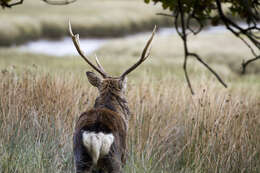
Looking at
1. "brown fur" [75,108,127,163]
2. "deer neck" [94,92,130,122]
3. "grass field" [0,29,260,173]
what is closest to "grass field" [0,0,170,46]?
"grass field" [0,29,260,173]

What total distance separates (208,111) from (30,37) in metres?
16.0

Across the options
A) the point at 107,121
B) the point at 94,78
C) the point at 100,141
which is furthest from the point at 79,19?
the point at 100,141

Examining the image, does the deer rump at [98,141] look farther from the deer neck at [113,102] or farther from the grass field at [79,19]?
the grass field at [79,19]

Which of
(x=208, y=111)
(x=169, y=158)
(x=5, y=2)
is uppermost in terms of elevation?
(x=5, y=2)

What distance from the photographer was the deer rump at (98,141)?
2.71m

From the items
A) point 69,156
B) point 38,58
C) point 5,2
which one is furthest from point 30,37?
point 69,156

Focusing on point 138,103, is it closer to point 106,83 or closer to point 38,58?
point 106,83

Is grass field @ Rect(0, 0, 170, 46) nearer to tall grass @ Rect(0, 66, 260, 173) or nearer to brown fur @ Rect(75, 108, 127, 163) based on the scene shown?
tall grass @ Rect(0, 66, 260, 173)

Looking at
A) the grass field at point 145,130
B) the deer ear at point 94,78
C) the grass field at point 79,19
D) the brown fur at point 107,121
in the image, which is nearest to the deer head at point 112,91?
the deer ear at point 94,78

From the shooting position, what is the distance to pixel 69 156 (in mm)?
3633

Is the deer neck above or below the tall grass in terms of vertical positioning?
above

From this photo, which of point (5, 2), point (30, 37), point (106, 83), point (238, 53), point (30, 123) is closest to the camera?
point (106, 83)

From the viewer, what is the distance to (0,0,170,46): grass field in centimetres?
1909

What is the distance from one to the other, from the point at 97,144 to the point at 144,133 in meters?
1.63
